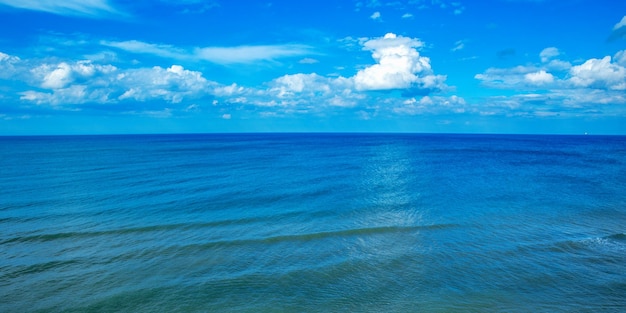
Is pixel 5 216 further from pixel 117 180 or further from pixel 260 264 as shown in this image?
pixel 260 264

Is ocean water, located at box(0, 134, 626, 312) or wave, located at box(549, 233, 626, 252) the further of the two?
wave, located at box(549, 233, 626, 252)

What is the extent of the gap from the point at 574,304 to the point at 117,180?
146 ft

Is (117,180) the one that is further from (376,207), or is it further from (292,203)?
(376,207)

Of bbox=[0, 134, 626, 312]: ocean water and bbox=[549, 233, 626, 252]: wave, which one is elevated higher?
bbox=[549, 233, 626, 252]: wave

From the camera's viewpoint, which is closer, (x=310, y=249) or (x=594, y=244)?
(x=310, y=249)

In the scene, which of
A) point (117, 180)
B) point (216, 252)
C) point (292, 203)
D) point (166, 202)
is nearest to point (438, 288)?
point (216, 252)

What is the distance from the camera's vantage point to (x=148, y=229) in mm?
24266

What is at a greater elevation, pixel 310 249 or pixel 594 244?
pixel 594 244

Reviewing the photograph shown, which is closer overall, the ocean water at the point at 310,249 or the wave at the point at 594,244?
the ocean water at the point at 310,249

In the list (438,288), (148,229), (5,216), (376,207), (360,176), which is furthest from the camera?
(360,176)

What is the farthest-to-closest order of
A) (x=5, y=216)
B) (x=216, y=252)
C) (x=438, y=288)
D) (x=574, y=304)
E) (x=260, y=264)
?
1. (x=5, y=216)
2. (x=216, y=252)
3. (x=260, y=264)
4. (x=438, y=288)
5. (x=574, y=304)

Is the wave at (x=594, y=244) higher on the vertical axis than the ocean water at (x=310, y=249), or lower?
higher

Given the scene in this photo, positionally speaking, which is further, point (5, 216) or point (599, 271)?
point (5, 216)

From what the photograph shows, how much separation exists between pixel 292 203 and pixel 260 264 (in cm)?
1336
